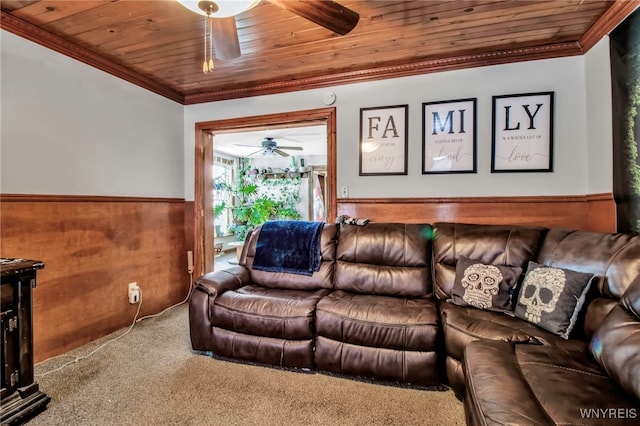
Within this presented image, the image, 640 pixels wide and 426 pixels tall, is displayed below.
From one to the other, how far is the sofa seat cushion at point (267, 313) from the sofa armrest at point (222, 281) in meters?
0.06

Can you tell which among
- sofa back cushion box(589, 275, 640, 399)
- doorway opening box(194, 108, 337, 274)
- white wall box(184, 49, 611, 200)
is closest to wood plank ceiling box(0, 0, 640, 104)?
white wall box(184, 49, 611, 200)

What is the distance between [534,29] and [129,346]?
3985 mm

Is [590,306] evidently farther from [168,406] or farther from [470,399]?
[168,406]

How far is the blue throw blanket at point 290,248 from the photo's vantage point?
2.64 metres

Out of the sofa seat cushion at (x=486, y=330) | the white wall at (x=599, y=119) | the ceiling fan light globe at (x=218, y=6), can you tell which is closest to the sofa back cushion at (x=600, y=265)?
the sofa seat cushion at (x=486, y=330)

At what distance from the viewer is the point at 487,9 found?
2.06 metres

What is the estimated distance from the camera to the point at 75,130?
8.27 ft

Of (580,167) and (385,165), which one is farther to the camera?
(385,165)

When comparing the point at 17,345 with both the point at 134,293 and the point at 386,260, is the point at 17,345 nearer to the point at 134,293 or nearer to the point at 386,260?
the point at 134,293

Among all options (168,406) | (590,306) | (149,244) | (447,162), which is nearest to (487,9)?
(447,162)

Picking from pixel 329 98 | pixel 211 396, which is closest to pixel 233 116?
pixel 329 98

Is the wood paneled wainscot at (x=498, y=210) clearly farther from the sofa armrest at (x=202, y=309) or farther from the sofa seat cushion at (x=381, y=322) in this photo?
the sofa armrest at (x=202, y=309)

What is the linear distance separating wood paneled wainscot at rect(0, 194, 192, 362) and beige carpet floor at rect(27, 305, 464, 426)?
333mm

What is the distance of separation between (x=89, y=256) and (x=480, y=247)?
3124 millimetres
